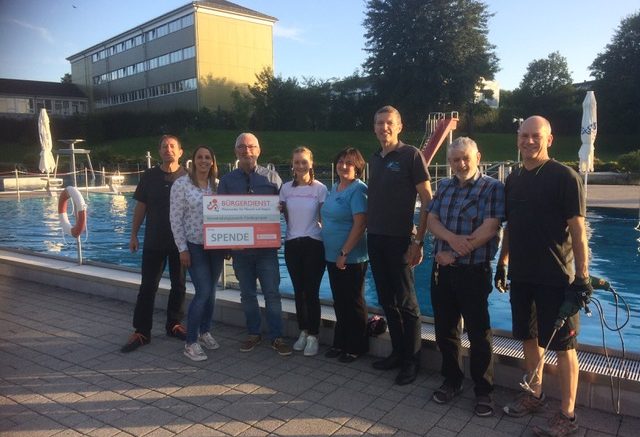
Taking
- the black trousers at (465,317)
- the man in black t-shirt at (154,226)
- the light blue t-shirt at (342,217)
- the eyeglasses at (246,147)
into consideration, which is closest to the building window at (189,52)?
the man in black t-shirt at (154,226)

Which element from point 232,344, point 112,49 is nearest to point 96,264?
point 232,344

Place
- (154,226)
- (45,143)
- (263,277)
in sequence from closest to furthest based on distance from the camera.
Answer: (263,277), (154,226), (45,143)

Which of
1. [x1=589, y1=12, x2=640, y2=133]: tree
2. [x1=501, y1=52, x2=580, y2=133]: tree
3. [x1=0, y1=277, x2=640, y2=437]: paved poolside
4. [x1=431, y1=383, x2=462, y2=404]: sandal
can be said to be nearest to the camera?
[x1=0, y1=277, x2=640, y2=437]: paved poolside

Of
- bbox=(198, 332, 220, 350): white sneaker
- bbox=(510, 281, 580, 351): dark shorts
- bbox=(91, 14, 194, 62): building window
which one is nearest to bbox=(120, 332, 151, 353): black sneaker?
bbox=(198, 332, 220, 350): white sneaker

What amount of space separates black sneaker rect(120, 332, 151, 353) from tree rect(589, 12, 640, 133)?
5185cm

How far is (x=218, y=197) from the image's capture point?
433 centimetres

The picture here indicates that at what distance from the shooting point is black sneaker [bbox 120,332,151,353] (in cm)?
450

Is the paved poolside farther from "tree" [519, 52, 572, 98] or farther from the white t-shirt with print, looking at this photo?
"tree" [519, 52, 572, 98]

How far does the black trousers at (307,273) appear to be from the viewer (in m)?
4.28

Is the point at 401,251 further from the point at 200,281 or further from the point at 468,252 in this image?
the point at 200,281

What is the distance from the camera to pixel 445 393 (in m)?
3.50

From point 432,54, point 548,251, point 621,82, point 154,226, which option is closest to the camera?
point 548,251

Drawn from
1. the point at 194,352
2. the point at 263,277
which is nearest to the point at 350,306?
the point at 263,277

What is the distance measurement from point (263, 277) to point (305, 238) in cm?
56
